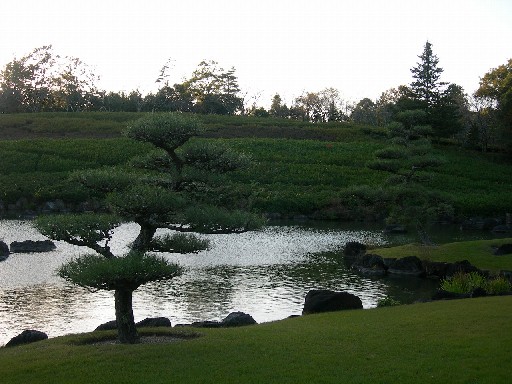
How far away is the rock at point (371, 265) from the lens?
30062 millimetres

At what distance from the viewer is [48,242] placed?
114 feet

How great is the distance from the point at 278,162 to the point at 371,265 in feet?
133

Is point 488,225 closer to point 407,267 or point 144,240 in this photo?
point 407,267

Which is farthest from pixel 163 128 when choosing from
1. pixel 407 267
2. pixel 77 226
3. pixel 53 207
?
pixel 53 207

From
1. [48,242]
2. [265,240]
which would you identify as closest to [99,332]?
[48,242]

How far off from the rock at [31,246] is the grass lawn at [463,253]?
17586 mm

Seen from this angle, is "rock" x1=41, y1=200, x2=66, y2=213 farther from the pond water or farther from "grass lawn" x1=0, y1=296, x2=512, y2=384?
"grass lawn" x1=0, y1=296, x2=512, y2=384

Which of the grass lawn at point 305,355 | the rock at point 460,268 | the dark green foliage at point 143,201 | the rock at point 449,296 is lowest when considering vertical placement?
the rock at point 460,268

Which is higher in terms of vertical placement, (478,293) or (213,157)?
(213,157)

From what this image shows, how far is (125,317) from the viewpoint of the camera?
47.3 ft

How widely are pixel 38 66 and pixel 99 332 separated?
110 metres

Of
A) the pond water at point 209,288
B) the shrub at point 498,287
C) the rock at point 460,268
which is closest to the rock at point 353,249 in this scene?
the pond water at point 209,288

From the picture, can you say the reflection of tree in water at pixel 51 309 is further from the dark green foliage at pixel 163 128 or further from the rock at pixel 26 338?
the dark green foliage at pixel 163 128

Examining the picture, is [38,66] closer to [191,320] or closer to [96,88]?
[96,88]
